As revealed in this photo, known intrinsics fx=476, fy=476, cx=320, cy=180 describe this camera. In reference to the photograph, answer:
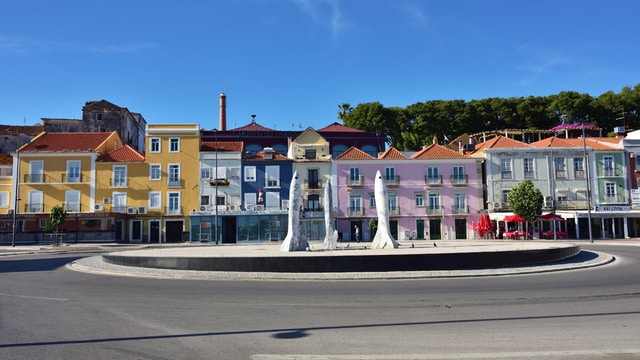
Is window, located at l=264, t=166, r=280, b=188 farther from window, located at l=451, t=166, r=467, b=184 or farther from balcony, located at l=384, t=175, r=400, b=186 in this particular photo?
window, located at l=451, t=166, r=467, b=184

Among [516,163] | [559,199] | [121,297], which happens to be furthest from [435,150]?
[121,297]

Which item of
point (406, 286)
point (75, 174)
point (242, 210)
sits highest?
point (75, 174)

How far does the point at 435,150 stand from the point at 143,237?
113 feet

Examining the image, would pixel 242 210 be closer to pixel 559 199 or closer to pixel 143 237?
pixel 143 237

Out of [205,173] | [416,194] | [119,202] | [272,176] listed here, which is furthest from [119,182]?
[416,194]

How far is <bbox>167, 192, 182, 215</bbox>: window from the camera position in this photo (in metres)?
51.9

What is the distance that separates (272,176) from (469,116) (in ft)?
126

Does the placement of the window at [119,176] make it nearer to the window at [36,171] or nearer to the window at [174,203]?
the window at [174,203]

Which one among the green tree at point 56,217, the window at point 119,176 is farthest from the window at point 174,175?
the green tree at point 56,217

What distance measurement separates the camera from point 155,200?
171 feet

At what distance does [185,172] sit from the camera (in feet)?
173

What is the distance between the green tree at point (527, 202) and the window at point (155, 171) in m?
37.5

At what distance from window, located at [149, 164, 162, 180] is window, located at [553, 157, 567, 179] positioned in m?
44.7

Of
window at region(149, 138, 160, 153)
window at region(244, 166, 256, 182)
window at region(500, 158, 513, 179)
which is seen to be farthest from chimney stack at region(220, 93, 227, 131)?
window at region(500, 158, 513, 179)
